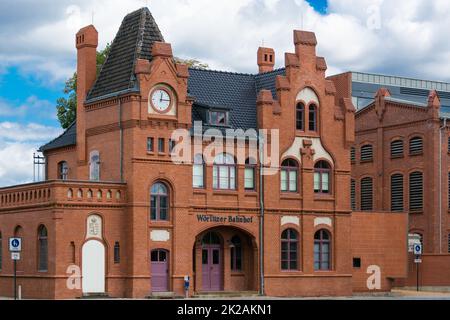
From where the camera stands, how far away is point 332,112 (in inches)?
2382

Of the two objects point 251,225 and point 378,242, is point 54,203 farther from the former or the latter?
point 378,242

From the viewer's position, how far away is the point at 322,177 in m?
60.3

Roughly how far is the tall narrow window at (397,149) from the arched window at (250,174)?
776 inches

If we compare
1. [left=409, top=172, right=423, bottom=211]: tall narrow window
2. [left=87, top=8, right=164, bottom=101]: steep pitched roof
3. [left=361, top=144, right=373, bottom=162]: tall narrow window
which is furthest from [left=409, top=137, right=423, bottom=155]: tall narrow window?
[left=87, top=8, right=164, bottom=101]: steep pitched roof

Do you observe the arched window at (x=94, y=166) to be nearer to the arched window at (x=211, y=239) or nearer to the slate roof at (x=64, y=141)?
the slate roof at (x=64, y=141)

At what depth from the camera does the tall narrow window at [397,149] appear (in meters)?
74.2

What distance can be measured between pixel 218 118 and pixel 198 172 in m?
3.37

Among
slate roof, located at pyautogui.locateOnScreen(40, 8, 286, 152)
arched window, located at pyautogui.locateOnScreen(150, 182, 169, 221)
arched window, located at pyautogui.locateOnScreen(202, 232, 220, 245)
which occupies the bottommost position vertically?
arched window, located at pyautogui.locateOnScreen(202, 232, 220, 245)

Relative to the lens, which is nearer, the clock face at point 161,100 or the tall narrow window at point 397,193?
the clock face at point 161,100

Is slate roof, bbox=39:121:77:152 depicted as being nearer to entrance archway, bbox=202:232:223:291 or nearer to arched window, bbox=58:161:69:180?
arched window, bbox=58:161:69:180

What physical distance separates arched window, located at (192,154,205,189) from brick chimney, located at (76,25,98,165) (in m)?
6.35

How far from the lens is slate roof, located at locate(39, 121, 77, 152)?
59656 mm

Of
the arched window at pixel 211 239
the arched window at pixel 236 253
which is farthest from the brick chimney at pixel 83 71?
the arched window at pixel 236 253
